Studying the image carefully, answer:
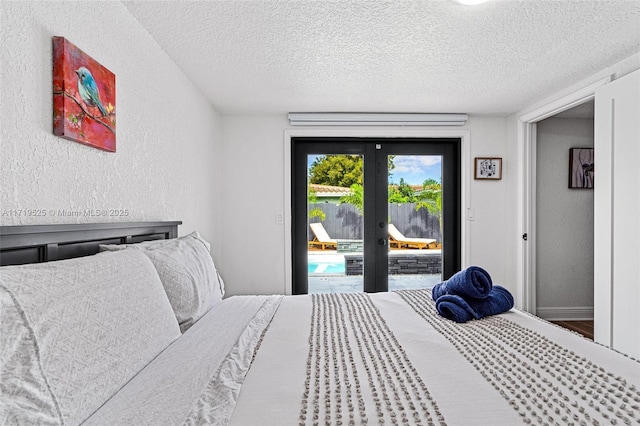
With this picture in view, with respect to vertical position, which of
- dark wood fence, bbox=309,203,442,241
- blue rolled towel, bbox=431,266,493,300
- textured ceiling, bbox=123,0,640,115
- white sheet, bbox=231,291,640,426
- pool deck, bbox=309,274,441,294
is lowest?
pool deck, bbox=309,274,441,294

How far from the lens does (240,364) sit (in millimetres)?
1108

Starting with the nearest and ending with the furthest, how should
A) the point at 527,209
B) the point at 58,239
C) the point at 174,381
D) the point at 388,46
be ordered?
1. the point at 174,381
2. the point at 58,239
3. the point at 388,46
4. the point at 527,209

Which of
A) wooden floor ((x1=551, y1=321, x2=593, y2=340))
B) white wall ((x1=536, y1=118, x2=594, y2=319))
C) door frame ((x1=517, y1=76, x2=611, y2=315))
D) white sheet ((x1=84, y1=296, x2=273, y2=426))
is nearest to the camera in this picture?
white sheet ((x1=84, y1=296, x2=273, y2=426))

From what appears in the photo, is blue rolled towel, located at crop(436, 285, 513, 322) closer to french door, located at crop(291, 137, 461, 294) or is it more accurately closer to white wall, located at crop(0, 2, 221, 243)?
white wall, located at crop(0, 2, 221, 243)

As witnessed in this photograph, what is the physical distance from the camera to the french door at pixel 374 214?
3871mm

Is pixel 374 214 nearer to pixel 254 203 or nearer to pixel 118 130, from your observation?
pixel 254 203

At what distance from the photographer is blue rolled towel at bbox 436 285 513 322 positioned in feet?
5.35

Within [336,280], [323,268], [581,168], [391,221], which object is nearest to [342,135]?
[391,221]

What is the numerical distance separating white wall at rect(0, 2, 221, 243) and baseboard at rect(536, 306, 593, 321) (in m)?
3.76

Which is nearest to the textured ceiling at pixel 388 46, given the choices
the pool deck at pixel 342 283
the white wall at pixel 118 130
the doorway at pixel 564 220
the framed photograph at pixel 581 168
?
the white wall at pixel 118 130

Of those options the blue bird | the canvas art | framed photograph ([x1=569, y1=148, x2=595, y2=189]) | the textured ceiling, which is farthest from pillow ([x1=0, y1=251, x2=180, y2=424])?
framed photograph ([x1=569, y1=148, x2=595, y2=189])

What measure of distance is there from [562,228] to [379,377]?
12.5 ft

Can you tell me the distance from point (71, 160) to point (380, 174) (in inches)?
118

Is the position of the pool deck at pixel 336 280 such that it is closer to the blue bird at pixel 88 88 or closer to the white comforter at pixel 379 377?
the white comforter at pixel 379 377
